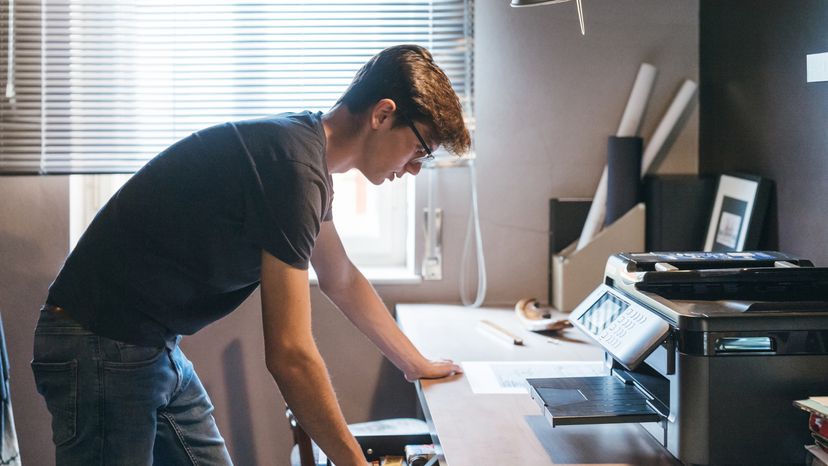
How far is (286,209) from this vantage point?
4.85ft

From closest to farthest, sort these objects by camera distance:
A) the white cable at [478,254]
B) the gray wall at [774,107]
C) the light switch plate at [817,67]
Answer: the light switch plate at [817,67], the gray wall at [774,107], the white cable at [478,254]

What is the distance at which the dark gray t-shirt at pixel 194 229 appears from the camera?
1.52 meters

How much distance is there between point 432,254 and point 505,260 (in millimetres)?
249

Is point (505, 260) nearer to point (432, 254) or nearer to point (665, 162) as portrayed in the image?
point (432, 254)

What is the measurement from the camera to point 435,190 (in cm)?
305

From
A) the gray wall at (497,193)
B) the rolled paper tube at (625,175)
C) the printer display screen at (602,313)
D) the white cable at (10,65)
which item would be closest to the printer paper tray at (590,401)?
the printer display screen at (602,313)

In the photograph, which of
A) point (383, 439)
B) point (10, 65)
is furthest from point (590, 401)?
point (10, 65)

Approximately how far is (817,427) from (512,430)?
1.70 ft

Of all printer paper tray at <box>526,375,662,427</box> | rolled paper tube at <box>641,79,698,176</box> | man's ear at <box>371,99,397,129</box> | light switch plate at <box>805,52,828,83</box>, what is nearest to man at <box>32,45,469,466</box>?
man's ear at <box>371,99,397,129</box>

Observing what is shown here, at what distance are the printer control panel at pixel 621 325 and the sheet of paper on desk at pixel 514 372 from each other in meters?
0.15

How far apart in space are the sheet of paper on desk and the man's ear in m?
0.61

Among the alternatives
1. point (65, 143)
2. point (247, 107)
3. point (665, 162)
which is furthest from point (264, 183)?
point (665, 162)

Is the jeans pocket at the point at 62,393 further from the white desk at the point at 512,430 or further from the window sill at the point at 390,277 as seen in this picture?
the window sill at the point at 390,277

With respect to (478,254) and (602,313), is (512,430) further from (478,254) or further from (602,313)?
(478,254)
